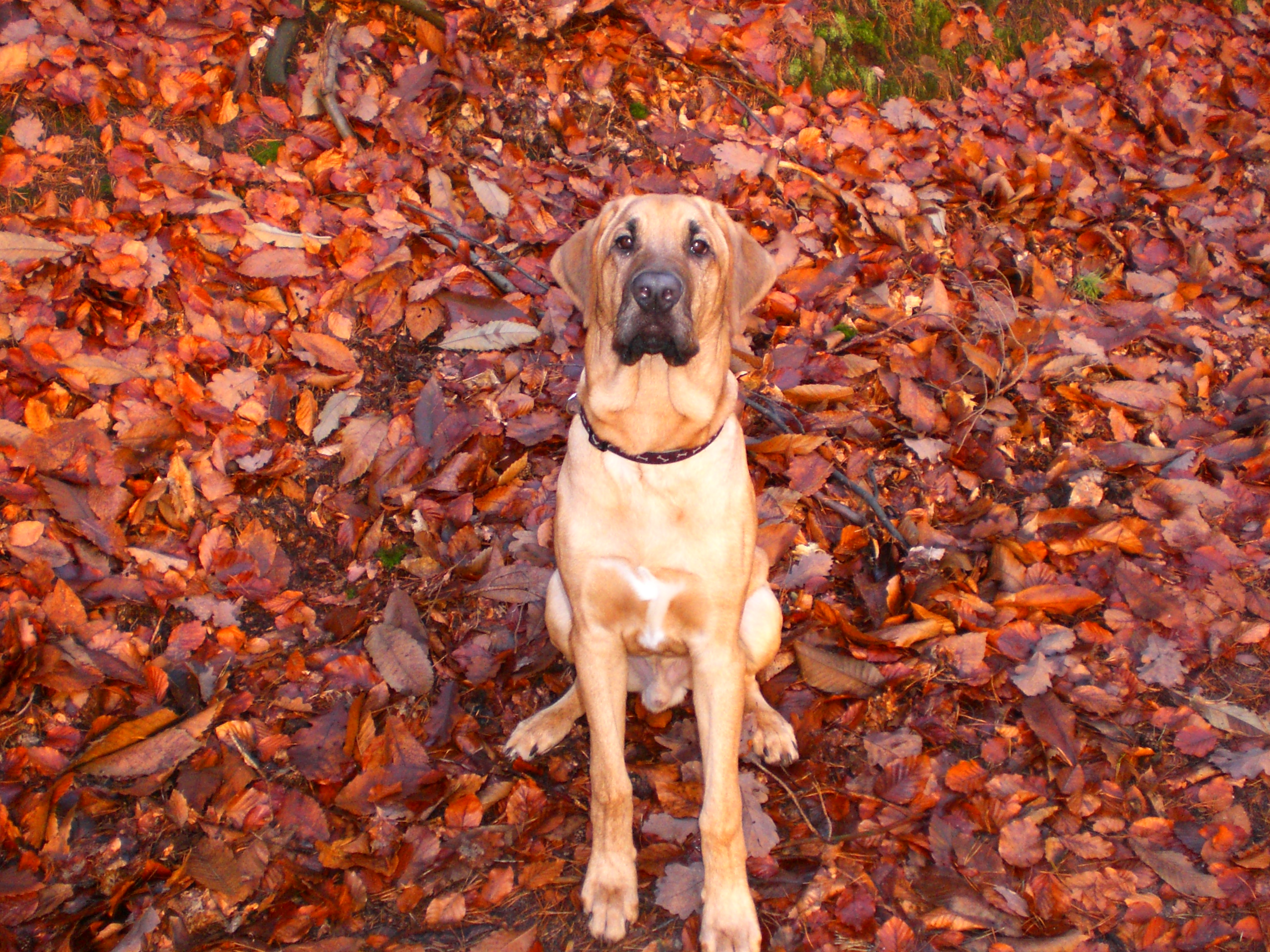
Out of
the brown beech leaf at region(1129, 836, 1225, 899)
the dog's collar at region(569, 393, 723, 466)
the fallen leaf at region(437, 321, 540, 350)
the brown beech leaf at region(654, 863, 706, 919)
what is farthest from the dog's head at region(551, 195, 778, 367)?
the brown beech leaf at region(1129, 836, 1225, 899)

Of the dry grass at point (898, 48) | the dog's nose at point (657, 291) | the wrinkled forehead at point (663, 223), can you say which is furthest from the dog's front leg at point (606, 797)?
the dry grass at point (898, 48)

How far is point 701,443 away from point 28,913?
8.22ft

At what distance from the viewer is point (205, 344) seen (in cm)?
388

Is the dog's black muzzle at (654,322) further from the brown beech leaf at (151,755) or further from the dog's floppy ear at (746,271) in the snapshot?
the brown beech leaf at (151,755)

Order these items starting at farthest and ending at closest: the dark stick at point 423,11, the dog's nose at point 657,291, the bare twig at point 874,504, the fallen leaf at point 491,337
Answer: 1. the dark stick at point 423,11
2. the fallen leaf at point 491,337
3. the bare twig at point 874,504
4. the dog's nose at point 657,291

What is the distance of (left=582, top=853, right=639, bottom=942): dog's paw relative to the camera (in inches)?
112

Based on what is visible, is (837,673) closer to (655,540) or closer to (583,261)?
(655,540)

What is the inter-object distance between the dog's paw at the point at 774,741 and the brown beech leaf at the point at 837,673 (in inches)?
10.7

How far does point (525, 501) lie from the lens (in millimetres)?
4059

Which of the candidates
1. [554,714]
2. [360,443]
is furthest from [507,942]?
[360,443]

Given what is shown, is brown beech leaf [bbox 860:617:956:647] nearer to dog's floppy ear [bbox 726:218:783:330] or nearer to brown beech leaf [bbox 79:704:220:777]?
dog's floppy ear [bbox 726:218:783:330]

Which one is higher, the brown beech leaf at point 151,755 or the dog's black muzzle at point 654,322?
the dog's black muzzle at point 654,322

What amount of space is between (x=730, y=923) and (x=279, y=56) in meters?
4.71

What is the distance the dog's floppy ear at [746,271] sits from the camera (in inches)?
123
